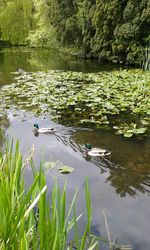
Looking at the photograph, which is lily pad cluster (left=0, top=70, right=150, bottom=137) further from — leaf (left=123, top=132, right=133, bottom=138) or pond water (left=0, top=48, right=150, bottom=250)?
pond water (left=0, top=48, right=150, bottom=250)

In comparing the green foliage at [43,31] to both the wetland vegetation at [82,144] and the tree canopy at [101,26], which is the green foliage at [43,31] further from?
the wetland vegetation at [82,144]

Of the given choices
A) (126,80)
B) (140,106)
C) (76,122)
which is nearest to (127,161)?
(76,122)

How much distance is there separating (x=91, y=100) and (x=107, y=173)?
3.36m

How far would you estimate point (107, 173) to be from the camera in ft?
13.3

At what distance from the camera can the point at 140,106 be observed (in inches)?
251

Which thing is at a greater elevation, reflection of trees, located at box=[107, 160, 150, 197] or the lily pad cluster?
the lily pad cluster

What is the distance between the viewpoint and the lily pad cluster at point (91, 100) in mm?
5849

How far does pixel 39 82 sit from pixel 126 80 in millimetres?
2604

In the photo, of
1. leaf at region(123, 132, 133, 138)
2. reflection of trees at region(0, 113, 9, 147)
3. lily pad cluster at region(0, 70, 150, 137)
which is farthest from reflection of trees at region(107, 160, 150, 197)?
reflection of trees at region(0, 113, 9, 147)

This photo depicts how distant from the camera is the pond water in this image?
3.04 metres

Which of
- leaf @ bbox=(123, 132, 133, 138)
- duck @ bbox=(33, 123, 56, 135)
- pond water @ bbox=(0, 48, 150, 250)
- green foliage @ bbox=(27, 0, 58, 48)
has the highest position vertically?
green foliage @ bbox=(27, 0, 58, 48)

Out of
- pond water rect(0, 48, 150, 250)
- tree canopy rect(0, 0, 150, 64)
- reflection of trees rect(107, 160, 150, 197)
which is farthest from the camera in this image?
tree canopy rect(0, 0, 150, 64)

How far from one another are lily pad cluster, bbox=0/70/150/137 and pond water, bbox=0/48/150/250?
39 centimetres

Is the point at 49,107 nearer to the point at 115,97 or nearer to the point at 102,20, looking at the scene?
the point at 115,97
